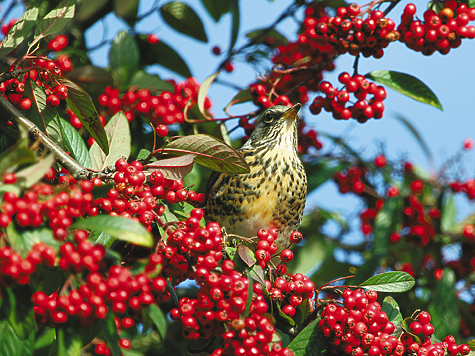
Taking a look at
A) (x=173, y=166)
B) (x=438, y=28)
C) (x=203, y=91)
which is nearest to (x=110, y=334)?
(x=173, y=166)

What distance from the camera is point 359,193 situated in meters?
3.89

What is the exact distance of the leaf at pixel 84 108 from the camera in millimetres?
1751

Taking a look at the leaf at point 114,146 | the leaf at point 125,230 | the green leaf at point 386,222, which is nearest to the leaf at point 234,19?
the leaf at point 114,146

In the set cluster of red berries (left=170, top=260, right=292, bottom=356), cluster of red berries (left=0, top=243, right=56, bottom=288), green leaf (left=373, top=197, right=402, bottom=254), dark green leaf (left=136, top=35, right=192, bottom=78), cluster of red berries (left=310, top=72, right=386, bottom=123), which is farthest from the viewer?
green leaf (left=373, top=197, right=402, bottom=254)

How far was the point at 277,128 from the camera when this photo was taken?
287cm

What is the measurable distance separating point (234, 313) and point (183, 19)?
2.39m

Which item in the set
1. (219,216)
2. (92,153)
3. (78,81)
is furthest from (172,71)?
(92,153)

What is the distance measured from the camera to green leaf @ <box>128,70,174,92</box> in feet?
8.63

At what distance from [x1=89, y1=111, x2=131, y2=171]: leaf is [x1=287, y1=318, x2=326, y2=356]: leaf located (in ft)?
3.29

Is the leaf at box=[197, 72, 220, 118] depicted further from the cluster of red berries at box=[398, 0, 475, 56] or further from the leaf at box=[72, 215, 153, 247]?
the leaf at box=[72, 215, 153, 247]

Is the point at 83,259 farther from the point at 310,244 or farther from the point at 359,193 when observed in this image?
the point at 359,193

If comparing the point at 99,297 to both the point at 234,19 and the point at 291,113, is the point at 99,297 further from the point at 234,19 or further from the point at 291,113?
the point at 234,19

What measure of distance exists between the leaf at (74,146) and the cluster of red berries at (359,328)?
3.73 feet

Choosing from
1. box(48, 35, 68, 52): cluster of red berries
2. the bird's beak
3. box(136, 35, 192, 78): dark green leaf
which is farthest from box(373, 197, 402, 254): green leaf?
box(48, 35, 68, 52): cluster of red berries
